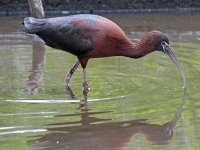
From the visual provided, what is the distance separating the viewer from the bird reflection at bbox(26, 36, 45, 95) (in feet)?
31.1

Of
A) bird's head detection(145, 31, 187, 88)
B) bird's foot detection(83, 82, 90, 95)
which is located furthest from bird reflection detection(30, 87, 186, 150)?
bird's head detection(145, 31, 187, 88)

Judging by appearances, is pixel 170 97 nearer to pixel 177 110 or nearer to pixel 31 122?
pixel 177 110

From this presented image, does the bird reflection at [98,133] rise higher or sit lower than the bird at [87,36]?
lower

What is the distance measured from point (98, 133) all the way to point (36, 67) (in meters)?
3.39

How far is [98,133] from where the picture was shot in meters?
7.56

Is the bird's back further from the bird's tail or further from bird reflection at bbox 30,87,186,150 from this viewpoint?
bird reflection at bbox 30,87,186,150

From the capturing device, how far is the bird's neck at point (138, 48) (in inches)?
368

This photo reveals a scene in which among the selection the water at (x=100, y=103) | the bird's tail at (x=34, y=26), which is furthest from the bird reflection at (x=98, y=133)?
the bird's tail at (x=34, y=26)

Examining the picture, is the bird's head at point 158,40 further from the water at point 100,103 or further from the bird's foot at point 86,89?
the bird's foot at point 86,89

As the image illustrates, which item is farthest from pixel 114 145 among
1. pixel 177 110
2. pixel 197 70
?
pixel 197 70

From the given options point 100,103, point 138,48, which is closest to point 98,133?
point 100,103

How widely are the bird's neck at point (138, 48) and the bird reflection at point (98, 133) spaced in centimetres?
139

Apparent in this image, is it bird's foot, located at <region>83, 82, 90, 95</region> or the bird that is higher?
the bird

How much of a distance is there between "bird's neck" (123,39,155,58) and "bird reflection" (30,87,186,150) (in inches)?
54.8
